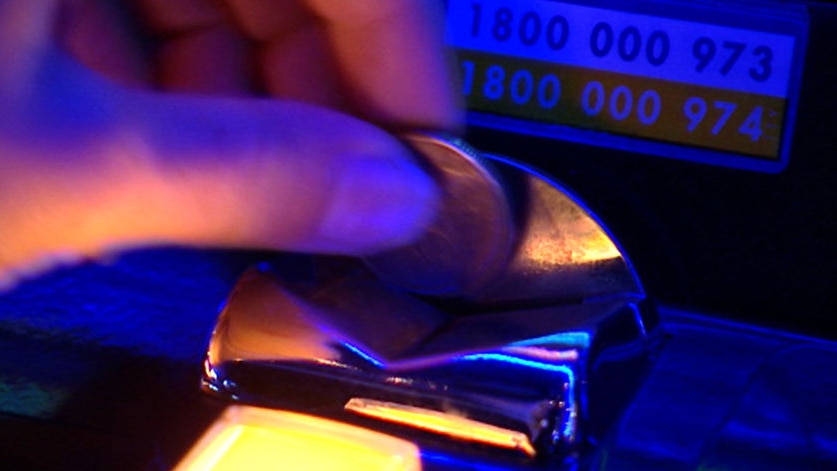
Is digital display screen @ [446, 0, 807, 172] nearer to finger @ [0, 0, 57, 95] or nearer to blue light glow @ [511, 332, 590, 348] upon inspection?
blue light glow @ [511, 332, 590, 348]

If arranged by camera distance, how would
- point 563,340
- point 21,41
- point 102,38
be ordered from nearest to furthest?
point 21,41 → point 563,340 → point 102,38

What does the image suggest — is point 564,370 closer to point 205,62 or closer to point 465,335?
point 465,335

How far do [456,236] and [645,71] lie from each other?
16 cm

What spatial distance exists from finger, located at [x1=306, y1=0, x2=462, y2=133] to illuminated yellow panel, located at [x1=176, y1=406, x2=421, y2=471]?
19 cm

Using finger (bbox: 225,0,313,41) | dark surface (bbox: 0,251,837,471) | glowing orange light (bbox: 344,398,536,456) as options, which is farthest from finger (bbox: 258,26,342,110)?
glowing orange light (bbox: 344,398,536,456)

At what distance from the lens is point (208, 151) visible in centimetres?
51

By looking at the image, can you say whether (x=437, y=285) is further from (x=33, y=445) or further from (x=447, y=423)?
(x=33, y=445)

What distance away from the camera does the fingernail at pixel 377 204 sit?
0.55 m

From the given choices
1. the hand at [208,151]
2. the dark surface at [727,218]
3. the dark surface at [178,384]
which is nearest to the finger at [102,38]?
the hand at [208,151]

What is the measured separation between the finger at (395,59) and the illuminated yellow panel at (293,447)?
0.63 feet

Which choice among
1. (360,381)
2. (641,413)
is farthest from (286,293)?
(641,413)

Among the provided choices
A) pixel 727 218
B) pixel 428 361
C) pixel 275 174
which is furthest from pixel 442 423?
pixel 727 218

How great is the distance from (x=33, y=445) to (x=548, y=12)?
0.38 meters

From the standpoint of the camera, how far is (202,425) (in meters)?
0.57
